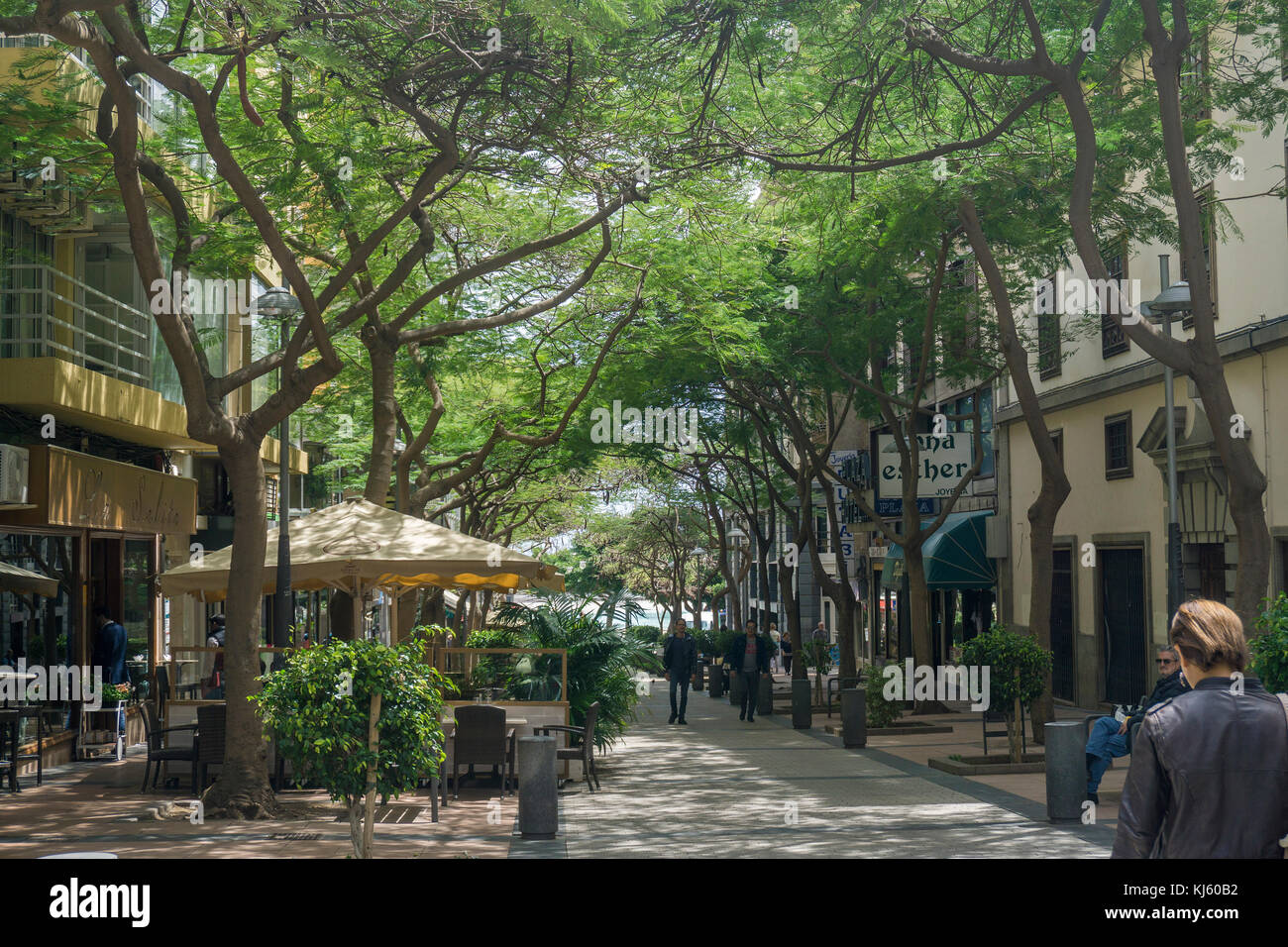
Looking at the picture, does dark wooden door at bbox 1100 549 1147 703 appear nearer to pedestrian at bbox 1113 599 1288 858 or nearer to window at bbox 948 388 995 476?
window at bbox 948 388 995 476

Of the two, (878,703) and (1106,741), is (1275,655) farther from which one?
(878,703)

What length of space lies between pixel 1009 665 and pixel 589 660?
524 centimetres

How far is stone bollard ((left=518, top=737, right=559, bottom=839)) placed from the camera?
12.2 m

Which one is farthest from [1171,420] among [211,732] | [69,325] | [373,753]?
[69,325]

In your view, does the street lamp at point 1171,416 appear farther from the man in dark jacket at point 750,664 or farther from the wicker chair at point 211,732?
the man in dark jacket at point 750,664

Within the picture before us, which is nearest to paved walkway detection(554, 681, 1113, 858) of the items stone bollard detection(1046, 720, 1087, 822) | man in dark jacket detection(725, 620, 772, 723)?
stone bollard detection(1046, 720, 1087, 822)

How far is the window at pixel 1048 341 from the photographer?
2700 cm

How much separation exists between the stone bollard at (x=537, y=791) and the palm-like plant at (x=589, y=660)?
4869mm

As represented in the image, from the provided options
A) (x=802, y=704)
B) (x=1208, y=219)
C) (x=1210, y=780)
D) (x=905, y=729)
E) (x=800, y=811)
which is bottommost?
(x=905, y=729)

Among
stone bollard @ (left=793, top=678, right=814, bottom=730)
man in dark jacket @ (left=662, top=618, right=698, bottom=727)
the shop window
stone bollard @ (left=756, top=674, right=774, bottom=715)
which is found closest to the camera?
the shop window

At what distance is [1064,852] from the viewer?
11.0 m

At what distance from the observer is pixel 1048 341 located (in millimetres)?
Answer: 27188

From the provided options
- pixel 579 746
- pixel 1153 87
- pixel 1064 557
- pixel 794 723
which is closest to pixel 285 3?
pixel 579 746

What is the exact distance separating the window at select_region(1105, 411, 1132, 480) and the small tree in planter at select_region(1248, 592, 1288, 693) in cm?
1556
